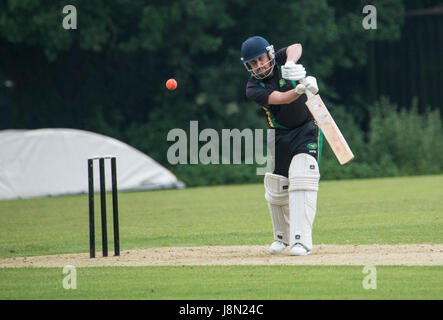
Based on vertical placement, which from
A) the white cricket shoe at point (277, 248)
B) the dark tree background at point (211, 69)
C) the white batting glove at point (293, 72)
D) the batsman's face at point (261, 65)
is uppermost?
the dark tree background at point (211, 69)

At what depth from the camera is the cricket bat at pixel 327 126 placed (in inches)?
359

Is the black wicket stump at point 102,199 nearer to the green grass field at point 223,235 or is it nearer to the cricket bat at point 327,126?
the green grass field at point 223,235

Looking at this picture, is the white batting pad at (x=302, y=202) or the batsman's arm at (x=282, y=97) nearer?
the batsman's arm at (x=282, y=97)

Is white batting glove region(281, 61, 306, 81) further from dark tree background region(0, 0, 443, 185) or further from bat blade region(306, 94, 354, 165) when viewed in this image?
dark tree background region(0, 0, 443, 185)

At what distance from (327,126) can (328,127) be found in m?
0.02

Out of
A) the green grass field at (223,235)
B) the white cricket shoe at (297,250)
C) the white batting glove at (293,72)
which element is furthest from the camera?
the white cricket shoe at (297,250)

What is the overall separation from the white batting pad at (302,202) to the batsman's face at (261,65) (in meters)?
1.08

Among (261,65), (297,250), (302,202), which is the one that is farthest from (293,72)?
(297,250)

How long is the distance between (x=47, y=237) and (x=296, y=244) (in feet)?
17.4

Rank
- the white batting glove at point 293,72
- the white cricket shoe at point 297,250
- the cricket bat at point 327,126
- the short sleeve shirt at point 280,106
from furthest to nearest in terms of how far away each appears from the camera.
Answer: the short sleeve shirt at point 280,106 → the white cricket shoe at point 297,250 → the cricket bat at point 327,126 → the white batting glove at point 293,72

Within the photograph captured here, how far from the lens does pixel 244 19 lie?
30281 mm

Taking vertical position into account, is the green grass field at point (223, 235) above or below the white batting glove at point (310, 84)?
below

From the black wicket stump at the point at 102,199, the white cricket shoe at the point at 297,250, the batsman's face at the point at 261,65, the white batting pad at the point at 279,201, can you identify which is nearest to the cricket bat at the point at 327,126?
the batsman's face at the point at 261,65
